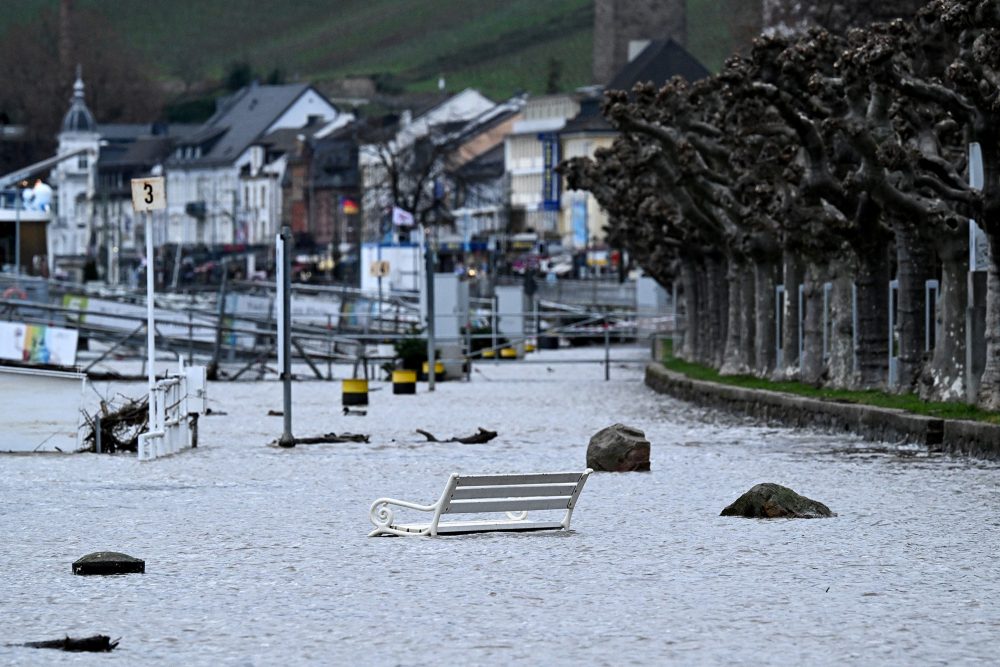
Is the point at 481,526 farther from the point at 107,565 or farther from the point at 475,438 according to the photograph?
the point at 475,438

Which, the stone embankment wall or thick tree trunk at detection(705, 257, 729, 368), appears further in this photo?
thick tree trunk at detection(705, 257, 729, 368)

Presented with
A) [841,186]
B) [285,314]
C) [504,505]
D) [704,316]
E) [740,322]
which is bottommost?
[504,505]

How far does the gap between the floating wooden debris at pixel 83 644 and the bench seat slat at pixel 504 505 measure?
6292mm

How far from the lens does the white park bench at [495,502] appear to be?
66.6 ft

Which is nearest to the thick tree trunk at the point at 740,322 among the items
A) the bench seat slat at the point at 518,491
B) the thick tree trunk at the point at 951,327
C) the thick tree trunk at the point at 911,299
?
the thick tree trunk at the point at 911,299

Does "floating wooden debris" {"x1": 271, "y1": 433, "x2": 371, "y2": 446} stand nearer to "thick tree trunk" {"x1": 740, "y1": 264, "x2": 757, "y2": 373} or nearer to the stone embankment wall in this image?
the stone embankment wall

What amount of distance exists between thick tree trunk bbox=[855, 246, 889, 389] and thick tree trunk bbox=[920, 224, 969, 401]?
16.7 feet

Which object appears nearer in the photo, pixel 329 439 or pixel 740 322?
pixel 329 439

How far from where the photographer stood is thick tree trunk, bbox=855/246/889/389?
4344 cm

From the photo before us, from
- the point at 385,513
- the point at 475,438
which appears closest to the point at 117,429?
the point at 475,438

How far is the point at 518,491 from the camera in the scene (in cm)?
2097

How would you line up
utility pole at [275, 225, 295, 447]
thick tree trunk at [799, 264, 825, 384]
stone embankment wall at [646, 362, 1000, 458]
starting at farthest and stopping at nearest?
1. thick tree trunk at [799, 264, 825, 384]
2. utility pole at [275, 225, 295, 447]
3. stone embankment wall at [646, 362, 1000, 458]

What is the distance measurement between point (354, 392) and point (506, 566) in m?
30.3

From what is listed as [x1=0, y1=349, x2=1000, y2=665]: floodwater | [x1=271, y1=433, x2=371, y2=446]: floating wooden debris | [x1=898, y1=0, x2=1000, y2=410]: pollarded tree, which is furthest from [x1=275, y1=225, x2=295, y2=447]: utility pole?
[x1=898, y1=0, x2=1000, y2=410]: pollarded tree
